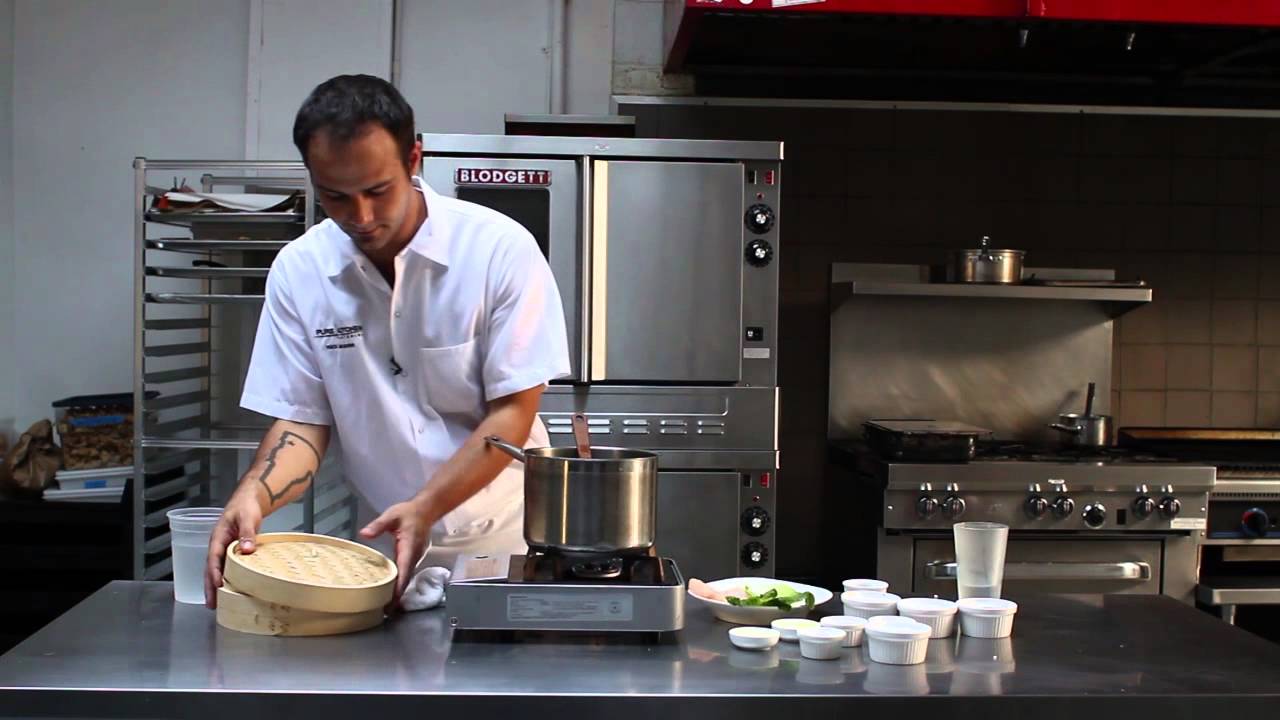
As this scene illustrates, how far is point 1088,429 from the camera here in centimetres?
406

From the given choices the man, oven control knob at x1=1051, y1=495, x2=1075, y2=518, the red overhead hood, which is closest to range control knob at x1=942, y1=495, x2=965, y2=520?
Result: oven control knob at x1=1051, y1=495, x2=1075, y2=518

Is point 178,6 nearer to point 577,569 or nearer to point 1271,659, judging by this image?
A: point 577,569

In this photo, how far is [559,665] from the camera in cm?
155

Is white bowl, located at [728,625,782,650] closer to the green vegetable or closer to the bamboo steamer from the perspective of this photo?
the green vegetable

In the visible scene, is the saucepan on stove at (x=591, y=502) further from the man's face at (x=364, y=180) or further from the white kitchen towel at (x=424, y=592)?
the man's face at (x=364, y=180)

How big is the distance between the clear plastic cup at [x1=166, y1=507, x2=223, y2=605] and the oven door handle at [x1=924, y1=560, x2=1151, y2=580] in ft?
7.38

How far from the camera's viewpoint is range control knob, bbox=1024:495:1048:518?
3.48 m

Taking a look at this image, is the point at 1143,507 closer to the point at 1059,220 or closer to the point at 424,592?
the point at 1059,220

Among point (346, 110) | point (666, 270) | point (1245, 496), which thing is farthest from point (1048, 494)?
point (346, 110)

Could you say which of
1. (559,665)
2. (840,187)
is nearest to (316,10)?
(840,187)

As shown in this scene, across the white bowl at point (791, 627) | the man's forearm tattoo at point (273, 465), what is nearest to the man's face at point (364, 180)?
the man's forearm tattoo at point (273, 465)

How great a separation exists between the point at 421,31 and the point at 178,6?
0.84 metres

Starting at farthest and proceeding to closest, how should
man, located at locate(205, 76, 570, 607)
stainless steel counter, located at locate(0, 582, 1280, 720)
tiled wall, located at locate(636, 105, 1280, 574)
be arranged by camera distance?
tiled wall, located at locate(636, 105, 1280, 574) → man, located at locate(205, 76, 570, 607) → stainless steel counter, located at locate(0, 582, 1280, 720)

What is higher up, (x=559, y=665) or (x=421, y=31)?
(x=421, y=31)
